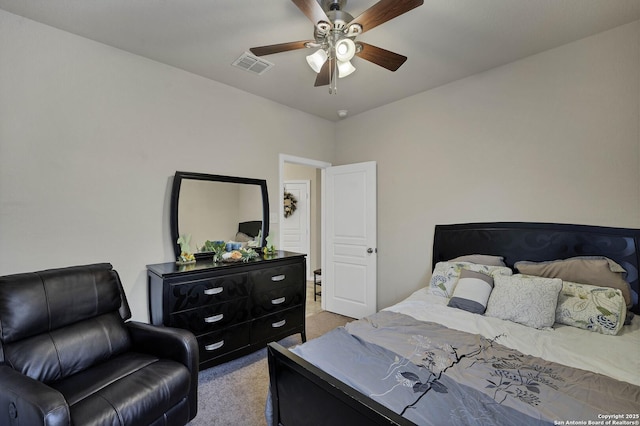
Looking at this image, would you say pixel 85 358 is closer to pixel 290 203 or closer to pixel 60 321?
pixel 60 321

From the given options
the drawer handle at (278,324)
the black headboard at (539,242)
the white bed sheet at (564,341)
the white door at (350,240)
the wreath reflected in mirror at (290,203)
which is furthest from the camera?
the wreath reflected in mirror at (290,203)

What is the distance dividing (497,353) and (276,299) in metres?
1.93

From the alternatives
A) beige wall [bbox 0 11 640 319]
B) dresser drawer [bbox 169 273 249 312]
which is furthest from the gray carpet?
beige wall [bbox 0 11 640 319]

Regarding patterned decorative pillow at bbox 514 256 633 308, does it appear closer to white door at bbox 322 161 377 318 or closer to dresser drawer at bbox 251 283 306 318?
white door at bbox 322 161 377 318

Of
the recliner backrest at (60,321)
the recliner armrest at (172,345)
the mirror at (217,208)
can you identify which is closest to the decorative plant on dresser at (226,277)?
the mirror at (217,208)

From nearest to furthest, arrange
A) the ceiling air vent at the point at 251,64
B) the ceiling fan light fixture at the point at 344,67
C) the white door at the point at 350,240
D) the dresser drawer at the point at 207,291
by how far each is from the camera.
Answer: the ceiling fan light fixture at the point at 344,67
the dresser drawer at the point at 207,291
the ceiling air vent at the point at 251,64
the white door at the point at 350,240

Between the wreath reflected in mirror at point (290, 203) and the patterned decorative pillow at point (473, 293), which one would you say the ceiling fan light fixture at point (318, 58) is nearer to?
the patterned decorative pillow at point (473, 293)

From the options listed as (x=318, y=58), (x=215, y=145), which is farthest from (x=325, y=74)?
(x=215, y=145)

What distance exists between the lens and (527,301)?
193 centimetres

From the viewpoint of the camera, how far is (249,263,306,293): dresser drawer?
2.68 m

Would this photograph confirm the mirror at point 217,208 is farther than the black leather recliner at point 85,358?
Yes

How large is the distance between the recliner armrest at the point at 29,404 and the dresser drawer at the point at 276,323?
155cm

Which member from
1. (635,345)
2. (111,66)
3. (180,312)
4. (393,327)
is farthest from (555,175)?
(111,66)

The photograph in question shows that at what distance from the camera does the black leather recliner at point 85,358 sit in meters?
1.27
